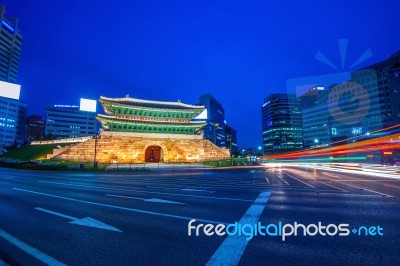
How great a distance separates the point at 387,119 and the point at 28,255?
123804 mm

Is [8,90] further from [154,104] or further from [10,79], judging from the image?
[10,79]

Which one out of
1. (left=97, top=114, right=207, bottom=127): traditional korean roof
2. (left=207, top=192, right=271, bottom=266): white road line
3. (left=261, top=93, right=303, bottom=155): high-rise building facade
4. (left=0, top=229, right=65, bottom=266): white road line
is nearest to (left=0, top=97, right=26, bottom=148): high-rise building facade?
(left=97, top=114, right=207, bottom=127): traditional korean roof

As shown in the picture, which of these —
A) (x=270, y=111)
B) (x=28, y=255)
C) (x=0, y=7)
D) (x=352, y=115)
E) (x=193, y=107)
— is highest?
(x=0, y=7)

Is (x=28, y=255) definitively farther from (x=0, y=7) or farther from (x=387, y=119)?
(x=0, y=7)

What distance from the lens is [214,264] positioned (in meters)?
3.52

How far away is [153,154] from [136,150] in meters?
4.85

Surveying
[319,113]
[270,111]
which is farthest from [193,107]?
[270,111]

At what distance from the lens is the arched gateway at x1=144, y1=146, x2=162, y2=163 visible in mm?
54241

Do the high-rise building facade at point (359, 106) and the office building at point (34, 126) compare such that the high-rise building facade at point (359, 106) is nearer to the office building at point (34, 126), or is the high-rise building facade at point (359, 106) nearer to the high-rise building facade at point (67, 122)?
the high-rise building facade at point (67, 122)

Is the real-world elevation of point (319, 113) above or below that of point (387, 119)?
above

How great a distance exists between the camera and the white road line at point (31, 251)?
373 centimetres

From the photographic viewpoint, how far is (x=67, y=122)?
5369 inches

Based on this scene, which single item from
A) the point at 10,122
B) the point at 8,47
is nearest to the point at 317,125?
the point at 10,122

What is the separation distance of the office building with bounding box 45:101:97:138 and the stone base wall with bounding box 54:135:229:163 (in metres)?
92.1
